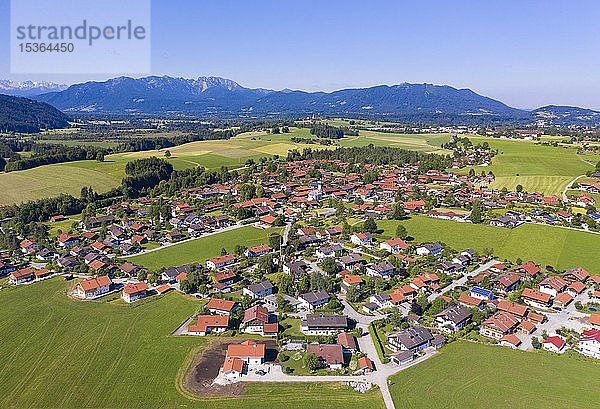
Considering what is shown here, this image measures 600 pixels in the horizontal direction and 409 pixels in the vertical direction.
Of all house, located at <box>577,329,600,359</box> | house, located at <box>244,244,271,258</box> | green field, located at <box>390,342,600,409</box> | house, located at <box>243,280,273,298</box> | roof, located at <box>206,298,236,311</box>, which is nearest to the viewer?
green field, located at <box>390,342,600,409</box>

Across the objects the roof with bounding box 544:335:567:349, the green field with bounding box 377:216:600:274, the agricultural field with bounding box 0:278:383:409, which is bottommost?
the agricultural field with bounding box 0:278:383:409

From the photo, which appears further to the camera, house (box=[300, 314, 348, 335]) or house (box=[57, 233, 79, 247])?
house (box=[57, 233, 79, 247])

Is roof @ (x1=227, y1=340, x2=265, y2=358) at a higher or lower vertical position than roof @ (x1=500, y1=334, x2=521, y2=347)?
lower

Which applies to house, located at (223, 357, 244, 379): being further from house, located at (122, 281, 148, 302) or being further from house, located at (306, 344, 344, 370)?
house, located at (122, 281, 148, 302)

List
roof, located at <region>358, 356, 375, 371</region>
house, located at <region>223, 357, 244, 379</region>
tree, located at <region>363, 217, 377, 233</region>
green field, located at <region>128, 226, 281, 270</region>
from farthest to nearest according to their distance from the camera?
tree, located at <region>363, 217, 377, 233</region> < green field, located at <region>128, 226, 281, 270</region> < roof, located at <region>358, 356, 375, 371</region> < house, located at <region>223, 357, 244, 379</region>

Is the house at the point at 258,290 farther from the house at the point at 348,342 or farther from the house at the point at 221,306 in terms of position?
the house at the point at 348,342

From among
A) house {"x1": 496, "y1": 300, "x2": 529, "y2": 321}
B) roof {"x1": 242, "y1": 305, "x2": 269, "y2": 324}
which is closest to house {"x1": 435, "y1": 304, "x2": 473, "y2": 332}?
house {"x1": 496, "y1": 300, "x2": 529, "y2": 321}
